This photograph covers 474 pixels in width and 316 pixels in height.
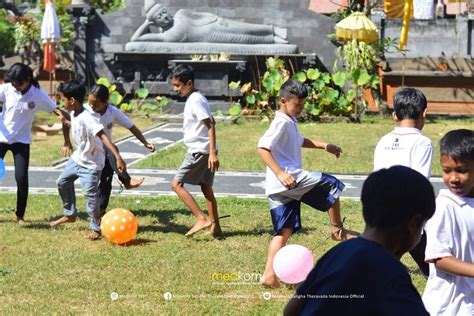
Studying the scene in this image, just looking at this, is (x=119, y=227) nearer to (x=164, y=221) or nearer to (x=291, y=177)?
(x=164, y=221)

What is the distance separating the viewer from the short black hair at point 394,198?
2.59 metres

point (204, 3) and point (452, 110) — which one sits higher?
point (204, 3)

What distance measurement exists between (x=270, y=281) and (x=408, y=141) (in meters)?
1.58

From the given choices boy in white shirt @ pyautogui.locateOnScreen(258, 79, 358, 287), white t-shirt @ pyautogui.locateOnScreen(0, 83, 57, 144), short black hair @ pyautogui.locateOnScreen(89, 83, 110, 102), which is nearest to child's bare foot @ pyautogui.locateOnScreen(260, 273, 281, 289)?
boy in white shirt @ pyautogui.locateOnScreen(258, 79, 358, 287)

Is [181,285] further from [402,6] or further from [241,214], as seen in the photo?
[402,6]

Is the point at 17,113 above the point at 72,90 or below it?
below

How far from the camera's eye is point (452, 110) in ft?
68.5

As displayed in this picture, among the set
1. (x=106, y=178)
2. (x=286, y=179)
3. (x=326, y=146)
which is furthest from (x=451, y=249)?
(x=106, y=178)

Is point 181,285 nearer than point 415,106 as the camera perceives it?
No

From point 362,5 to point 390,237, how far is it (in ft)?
66.2

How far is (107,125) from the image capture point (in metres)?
8.41

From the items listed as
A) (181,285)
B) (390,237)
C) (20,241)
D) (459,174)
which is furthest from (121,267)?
(390,237)

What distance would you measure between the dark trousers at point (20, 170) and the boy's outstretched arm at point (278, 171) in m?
3.35

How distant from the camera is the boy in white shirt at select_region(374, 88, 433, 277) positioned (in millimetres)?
5219
